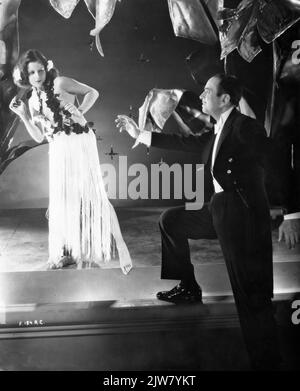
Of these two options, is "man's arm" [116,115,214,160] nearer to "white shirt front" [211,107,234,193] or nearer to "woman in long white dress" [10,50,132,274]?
"white shirt front" [211,107,234,193]

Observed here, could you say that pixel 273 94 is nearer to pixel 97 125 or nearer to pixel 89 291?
pixel 97 125

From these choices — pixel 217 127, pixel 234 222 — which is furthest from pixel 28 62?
pixel 234 222

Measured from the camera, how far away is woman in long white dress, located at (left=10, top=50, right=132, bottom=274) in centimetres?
315

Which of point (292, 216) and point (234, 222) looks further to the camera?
point (292, 216)

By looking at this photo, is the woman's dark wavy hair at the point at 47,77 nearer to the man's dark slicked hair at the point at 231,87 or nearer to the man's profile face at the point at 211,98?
the man's profile face at the point at 211,98

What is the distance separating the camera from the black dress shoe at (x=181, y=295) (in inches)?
122

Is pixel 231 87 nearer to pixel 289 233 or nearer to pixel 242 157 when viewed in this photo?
pixel 242 157

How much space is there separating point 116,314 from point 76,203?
0.84 meters

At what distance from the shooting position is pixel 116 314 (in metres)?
3.07

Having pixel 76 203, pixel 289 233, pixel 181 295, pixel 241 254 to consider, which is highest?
pixel 76 203

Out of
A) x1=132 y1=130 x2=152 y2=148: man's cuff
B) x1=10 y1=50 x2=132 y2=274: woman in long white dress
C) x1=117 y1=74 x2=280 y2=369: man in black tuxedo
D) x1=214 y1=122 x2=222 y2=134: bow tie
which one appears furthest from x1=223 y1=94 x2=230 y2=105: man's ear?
x1=10 y1=50 x2=132 y2=274: woman in long white dress

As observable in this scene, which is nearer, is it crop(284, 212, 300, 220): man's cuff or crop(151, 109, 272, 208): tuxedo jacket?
crop(151, 109, 272, 208): tuxedo jacket

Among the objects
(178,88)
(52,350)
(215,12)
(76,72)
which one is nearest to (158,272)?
(52,350)

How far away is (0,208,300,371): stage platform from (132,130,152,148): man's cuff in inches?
19.7
